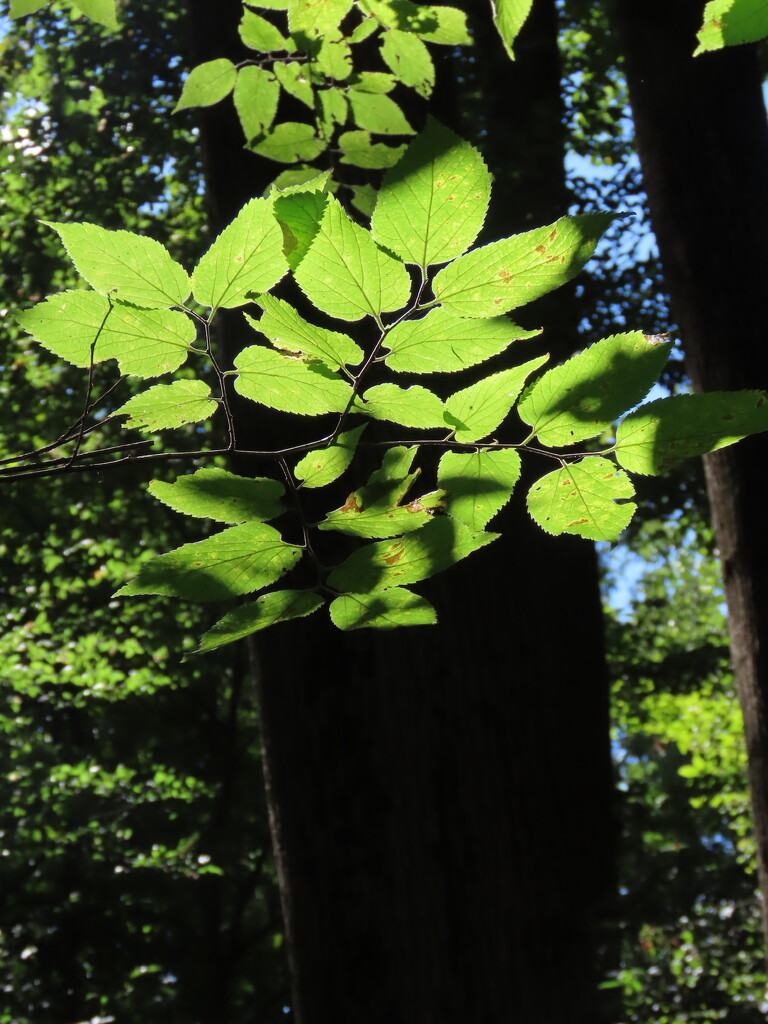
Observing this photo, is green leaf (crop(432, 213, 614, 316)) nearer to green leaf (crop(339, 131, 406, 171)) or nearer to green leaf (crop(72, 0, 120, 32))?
green leaf (crop(339, 131, 406, 171))

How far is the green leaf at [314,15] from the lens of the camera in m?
0.93

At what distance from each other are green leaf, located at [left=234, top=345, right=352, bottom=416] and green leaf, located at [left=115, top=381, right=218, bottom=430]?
0.13 ft

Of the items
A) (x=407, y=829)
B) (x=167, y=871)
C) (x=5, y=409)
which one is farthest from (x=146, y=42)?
(x=407, y=829)

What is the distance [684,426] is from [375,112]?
2.39 ft

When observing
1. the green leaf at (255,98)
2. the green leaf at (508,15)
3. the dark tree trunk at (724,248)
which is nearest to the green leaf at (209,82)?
the green leaf at (255,98)

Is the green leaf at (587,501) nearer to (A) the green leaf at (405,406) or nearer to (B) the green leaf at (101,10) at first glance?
(A) the green leaf at (405,406)

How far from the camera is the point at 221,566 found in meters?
0.59

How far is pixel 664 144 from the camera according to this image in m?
2.49

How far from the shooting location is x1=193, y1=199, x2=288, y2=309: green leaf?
0.52 metres

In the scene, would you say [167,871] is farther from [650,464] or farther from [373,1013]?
[650,464]

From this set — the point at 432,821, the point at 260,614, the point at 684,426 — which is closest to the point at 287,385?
the point at 260,614

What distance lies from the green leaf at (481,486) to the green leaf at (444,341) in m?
0.10

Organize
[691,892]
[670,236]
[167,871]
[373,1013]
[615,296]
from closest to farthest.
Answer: [373,1013] → [670,236] → [691,892] → [167,871] → [615,296]

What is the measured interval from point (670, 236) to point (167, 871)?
12.9 ft
